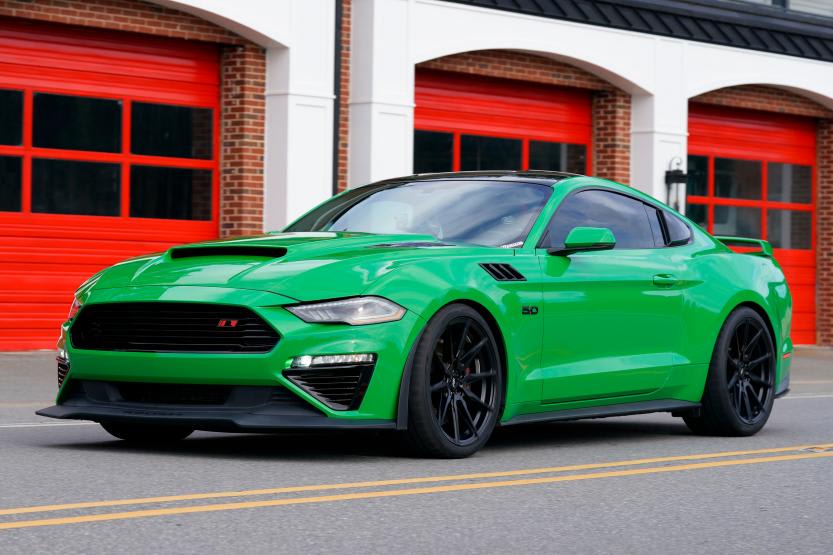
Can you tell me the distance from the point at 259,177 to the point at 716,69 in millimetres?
7422

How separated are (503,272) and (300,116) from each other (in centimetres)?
1020

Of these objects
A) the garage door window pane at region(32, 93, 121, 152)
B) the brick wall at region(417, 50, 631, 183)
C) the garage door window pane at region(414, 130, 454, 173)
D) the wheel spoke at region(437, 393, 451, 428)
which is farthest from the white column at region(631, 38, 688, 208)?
the wheel spoke at region(437, 393, 451, 428)

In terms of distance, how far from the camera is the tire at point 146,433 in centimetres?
848

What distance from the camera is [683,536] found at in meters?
6.09

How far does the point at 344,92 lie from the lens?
18.9m

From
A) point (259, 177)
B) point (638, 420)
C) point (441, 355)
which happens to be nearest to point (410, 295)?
point (441, 355)

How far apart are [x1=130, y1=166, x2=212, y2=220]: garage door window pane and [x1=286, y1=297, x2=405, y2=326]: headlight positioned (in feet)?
34.1

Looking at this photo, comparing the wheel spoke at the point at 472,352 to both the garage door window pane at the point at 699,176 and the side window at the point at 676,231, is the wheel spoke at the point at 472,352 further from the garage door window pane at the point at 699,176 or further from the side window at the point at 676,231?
the garage door window pane at the point at 699,176

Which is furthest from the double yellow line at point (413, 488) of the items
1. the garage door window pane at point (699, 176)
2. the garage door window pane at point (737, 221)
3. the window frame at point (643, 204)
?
the garage door window pane at point (737, 221)

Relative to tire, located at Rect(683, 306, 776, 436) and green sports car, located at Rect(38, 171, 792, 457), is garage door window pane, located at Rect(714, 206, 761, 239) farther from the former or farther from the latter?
green sports car, located at Rect(38, 171, 792, 457)

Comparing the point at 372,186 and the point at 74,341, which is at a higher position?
the point at 372,186

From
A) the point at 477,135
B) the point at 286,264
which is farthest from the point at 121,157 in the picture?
the point at 286,264

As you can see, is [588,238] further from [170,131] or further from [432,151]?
[432,151]

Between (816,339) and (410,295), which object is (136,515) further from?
(816,339)
